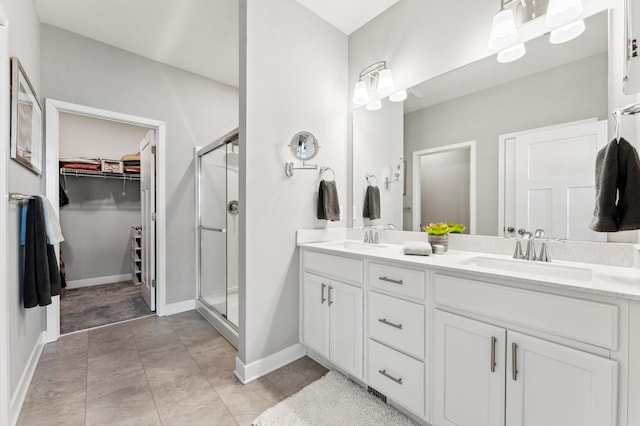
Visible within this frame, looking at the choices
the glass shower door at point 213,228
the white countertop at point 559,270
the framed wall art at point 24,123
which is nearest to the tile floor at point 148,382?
the glass shower door at point 213,228

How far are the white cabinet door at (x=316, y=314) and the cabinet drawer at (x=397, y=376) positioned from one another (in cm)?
40

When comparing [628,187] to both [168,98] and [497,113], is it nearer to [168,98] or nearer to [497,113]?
[497,113]

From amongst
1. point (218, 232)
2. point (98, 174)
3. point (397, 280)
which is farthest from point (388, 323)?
point (98, 174)

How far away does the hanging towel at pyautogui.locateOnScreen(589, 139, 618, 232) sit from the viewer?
1.01 metres

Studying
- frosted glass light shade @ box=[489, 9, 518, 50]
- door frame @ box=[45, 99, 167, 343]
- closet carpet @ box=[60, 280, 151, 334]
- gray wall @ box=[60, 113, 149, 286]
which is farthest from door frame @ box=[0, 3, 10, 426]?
gray wall @ box=[60, 113, 149, 286]

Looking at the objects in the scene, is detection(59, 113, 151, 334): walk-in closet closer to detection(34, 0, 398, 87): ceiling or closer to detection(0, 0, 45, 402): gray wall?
detection(0, 0, 45, 402): gray wall

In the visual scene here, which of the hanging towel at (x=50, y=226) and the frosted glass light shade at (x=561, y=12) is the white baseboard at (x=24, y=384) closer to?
the hanging towel at (x=50, y=226)

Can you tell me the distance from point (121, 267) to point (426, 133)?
4804mm

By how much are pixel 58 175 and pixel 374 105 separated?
2.79m

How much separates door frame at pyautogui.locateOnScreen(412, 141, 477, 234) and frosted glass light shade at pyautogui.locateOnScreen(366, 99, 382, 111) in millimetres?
549

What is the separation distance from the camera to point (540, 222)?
1.49m

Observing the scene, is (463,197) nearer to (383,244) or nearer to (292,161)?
(383,244)

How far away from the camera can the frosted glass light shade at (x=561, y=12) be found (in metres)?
1.34

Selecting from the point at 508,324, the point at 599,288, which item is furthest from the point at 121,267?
the point at 599,288
